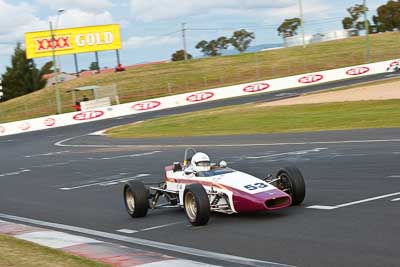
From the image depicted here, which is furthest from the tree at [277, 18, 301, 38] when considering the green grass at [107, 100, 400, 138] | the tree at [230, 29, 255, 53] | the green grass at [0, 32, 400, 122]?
the green grass at [107, 100, 400, 138]

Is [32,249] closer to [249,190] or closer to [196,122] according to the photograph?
[249,190]

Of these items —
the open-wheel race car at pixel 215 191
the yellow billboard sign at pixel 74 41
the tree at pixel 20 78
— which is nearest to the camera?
the open-wheel race car at pixel 215 191

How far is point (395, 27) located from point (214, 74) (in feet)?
269

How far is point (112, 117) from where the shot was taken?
60.6 meters

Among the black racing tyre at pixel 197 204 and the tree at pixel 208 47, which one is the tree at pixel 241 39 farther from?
the black racing tyre at pixel 197 204

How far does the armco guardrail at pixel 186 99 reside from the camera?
56062mm

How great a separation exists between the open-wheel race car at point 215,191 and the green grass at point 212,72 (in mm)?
59557

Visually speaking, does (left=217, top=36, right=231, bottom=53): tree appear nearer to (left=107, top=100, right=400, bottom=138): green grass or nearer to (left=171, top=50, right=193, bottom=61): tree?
(left=171, top=50, right=193, bottom=61): tree

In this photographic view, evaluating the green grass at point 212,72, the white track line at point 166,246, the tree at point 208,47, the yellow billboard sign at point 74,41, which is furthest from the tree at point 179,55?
the white track line at point 166,246

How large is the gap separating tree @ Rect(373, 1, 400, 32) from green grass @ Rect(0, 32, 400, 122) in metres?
54.3

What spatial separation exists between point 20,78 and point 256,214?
113079mm

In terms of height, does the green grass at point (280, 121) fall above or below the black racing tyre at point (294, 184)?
below

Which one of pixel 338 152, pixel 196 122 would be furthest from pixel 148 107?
pixel 338 152

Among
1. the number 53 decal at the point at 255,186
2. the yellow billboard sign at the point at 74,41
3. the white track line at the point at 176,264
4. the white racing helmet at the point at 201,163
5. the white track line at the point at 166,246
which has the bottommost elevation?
the white track line at the point at 166,246
